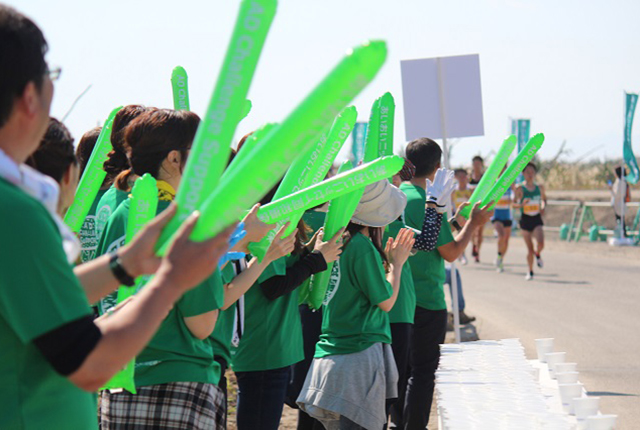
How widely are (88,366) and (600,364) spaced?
7312 mm

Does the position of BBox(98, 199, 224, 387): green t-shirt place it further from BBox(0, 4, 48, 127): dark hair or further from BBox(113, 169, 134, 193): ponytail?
BBox(0, 4, 48, 127): dark hair

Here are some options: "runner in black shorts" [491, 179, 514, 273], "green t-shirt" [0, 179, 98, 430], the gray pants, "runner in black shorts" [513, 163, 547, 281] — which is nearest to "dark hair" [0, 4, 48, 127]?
"green t-shirt" [0, 179, 98, 430]

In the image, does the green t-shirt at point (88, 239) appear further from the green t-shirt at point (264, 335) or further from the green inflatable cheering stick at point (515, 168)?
the green inflatable cheering stick at point (515, 168)

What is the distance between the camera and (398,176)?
6.14 m

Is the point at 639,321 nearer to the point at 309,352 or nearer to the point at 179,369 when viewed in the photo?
the point at 309,352

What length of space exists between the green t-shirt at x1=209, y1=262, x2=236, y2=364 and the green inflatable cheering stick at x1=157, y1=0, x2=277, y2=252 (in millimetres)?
1766

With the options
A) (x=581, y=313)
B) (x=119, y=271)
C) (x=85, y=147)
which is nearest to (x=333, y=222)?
(x=85, y=147)

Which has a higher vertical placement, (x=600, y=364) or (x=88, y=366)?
(x=88, y=366)

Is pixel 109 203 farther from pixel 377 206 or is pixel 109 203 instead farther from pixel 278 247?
pixel 377 206

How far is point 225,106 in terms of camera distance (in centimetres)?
180

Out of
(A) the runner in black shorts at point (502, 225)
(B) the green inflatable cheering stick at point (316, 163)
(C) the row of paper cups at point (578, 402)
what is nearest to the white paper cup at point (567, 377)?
(C) the row of paper cups at point (578, 402)

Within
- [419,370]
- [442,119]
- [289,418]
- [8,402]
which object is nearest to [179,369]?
[8,402]

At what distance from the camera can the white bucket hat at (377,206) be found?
4664 millimetres

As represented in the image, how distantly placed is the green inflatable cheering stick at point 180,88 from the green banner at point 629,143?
58.0ft
